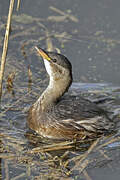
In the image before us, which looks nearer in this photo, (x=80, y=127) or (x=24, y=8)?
(x=80, y=127)

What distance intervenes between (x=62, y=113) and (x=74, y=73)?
6.29 ft

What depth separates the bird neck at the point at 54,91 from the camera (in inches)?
307

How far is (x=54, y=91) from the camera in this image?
309 inches

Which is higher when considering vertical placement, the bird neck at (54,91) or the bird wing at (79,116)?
the bird neck at (54,91)

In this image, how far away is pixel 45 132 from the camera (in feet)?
25.1

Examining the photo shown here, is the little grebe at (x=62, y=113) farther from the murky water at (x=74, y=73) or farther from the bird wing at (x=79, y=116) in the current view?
the murky water at (x=74, y=73)

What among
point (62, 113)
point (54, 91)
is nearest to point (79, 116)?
point (62, 113)

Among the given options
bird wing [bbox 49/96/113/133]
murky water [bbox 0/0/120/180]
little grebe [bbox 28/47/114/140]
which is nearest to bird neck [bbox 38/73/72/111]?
little grebe [bbox 28/47/114/140]

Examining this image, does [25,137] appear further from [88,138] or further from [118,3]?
[118,3]

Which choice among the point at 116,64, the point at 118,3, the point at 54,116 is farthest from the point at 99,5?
the point at 54,116

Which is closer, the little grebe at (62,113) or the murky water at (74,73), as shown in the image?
the murky water at (74,73)

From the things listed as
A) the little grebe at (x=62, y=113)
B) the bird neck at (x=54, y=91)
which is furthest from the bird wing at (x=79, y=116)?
the bird neck at (x=54, y=91)

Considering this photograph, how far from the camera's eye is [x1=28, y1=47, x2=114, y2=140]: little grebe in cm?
762

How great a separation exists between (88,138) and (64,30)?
3.91 meters
